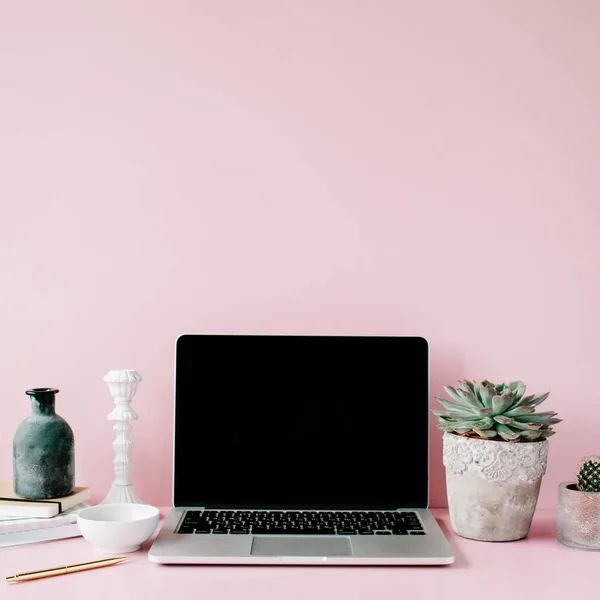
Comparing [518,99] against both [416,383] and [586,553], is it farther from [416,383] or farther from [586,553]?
[586,553]

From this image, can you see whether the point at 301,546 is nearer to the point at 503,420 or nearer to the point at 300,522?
the point at 300,522

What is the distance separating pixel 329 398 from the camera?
4.06ft

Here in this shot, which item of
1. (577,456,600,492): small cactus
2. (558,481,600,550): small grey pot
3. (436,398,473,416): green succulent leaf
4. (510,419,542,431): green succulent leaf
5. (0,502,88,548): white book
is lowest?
(0,502,88,548): white book

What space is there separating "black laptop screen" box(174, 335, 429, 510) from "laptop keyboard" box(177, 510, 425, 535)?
33mm

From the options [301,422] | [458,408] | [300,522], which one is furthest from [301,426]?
[458,408]

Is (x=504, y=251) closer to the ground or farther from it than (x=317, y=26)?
closer to the ground

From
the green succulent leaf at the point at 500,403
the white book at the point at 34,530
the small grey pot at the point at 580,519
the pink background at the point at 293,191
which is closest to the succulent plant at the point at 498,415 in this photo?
the green succulent leaf at the point at 500,403

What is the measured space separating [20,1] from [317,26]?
57cm

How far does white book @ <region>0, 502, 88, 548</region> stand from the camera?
1.08 metres

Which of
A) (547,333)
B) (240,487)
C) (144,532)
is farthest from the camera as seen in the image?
(547,333)

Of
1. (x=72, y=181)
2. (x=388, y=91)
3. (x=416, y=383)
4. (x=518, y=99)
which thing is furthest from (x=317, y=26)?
(x=416, y=383)

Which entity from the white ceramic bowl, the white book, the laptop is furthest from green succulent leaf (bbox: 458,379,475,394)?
the white book

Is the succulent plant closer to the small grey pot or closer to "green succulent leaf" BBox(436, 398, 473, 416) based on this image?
"green succulent leaf" BBox(436, 398, 473, 416)

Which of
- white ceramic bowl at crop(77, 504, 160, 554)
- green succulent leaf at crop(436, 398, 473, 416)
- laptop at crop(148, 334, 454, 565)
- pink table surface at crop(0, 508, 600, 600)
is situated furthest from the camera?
laptop at crop(148, 334, 454, 565)
